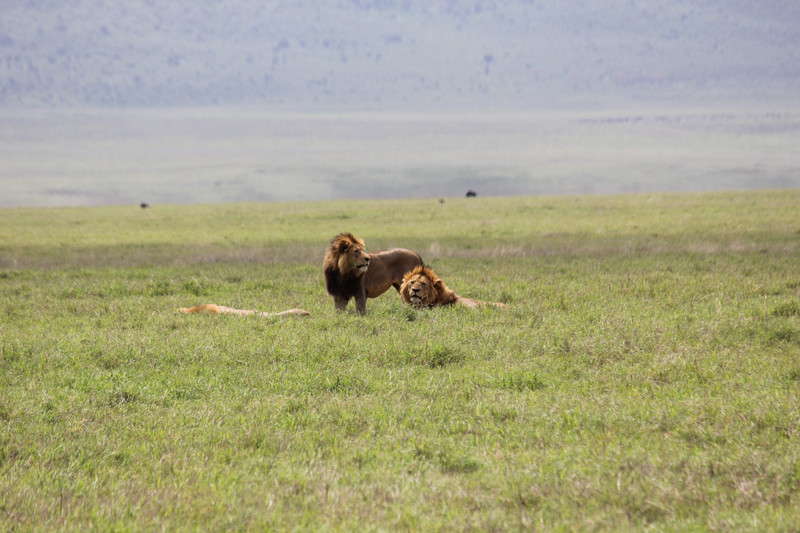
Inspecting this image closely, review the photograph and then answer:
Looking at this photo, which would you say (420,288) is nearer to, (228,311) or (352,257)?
(352,257)

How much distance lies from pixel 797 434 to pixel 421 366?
3886 mm

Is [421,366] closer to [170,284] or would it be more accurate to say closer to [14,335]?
[14,335]

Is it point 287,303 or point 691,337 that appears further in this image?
point 287,303

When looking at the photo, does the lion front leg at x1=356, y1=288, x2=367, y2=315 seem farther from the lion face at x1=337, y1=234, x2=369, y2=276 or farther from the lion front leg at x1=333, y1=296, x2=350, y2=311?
the lion face at x1=337, y1=234, x2=369, y2=276

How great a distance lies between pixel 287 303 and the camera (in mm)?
12812

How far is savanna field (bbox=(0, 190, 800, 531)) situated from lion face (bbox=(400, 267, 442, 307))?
38 cm

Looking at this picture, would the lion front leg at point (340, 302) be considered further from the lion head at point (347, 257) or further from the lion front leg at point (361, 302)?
the lion head at point (347, 257)

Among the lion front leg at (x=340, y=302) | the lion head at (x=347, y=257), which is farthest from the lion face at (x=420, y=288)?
the lion front leg at (x=340, y=302)

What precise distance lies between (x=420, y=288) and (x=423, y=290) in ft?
0.29

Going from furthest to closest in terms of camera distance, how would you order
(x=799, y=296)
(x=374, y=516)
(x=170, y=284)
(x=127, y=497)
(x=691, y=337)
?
(x=170, y=284) → (x=799, y=296) → (x=691, y=337) → (x=127, y=497) → (x=374, y=516)

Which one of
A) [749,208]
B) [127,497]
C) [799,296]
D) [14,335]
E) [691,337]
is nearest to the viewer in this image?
[127,497]

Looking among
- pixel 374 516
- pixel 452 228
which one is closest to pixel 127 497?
pixel 374 516

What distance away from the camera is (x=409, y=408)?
6.36 metres

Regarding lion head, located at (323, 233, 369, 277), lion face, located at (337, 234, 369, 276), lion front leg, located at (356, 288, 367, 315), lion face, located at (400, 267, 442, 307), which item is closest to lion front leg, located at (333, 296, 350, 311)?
lion front leg, located at (356, 288, 367, 315)
